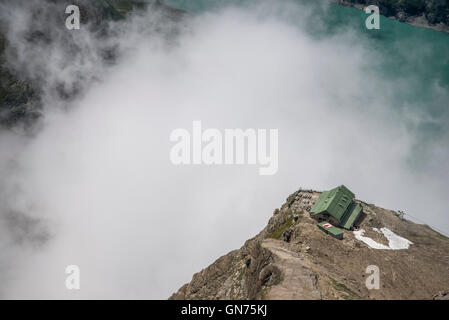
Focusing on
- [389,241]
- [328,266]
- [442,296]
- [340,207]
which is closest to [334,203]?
[340,207]

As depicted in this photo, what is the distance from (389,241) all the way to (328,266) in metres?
24.5

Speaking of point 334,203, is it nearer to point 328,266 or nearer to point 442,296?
point 328,266

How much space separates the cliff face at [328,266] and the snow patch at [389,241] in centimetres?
41

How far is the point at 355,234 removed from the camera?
81688 mm

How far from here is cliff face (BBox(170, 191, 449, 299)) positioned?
57.3 metres

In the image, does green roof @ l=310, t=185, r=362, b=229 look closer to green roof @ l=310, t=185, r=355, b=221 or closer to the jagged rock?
green roof @ l=310, t=185, r=355, b=221

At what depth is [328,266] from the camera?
66812 mm

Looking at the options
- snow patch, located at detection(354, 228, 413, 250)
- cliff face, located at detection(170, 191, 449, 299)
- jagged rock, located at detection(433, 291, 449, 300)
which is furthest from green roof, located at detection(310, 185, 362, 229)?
jagged rock, located at detection(433, 291, 449, 300)
